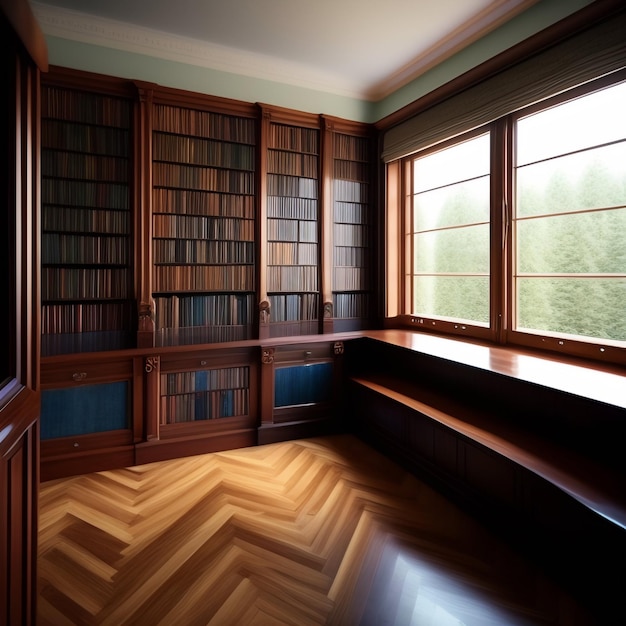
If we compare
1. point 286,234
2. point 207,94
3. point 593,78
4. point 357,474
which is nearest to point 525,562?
point 357,474

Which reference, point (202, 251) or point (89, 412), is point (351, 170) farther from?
point (89, 412)

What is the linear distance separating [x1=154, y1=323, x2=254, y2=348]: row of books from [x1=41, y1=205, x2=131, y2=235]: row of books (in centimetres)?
77

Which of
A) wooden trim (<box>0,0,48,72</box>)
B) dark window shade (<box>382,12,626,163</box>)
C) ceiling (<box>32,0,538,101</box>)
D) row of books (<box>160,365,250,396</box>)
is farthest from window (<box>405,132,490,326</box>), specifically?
wooden trim (<box>0,0,48,72</box>)

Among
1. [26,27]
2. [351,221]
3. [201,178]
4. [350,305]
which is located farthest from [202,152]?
[26,27]

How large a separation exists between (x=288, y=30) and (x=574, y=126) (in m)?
1.97

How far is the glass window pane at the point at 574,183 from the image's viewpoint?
95.3 inches

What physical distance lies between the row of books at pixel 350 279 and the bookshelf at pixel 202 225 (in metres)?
0.78

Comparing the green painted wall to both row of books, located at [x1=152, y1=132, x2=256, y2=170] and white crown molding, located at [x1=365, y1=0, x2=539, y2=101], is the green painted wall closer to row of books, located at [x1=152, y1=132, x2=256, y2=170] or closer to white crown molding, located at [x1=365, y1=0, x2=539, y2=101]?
white crown molding, located at [x1=365, y1=0, x2=539, y2=101]

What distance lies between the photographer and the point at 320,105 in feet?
12.6

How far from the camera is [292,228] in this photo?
371 cm

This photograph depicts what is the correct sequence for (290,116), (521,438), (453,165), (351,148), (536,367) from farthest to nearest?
(351,148) < (290,116) < (453,165) < (536,367) < (521,438)

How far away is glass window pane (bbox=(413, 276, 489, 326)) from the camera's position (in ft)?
10.7

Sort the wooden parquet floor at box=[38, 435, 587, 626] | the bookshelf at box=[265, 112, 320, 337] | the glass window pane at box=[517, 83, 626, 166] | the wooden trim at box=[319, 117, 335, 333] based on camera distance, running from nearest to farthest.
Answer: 1. the wooden parquet floor at box=[38, 435, 587, 626]
2. the glass window pane at box=[517, 83, 626, 166]
3. the bookshelf at box=[265, 112, 320, 337]
4. the wooden trim at box=[319, 117, 335, 333]

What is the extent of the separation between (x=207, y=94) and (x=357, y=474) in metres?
2.92
